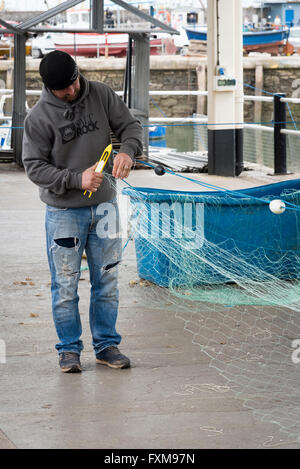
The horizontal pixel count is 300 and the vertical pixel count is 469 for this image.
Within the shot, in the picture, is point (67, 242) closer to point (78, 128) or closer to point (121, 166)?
point (121, 166)

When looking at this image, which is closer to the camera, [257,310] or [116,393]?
[116,393]

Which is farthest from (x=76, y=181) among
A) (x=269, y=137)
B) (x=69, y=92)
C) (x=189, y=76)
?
(x=189, y=76)

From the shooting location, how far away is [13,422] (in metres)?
3.93

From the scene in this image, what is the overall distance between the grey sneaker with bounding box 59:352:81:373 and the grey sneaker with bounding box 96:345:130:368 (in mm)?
157

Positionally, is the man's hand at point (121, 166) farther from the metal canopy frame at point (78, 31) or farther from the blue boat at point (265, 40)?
the blue boat at point (265, 40)

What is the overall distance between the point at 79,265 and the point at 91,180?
585 mm

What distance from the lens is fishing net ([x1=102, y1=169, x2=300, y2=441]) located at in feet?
18.7

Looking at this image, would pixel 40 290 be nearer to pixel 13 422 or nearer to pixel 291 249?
pixel 291 249

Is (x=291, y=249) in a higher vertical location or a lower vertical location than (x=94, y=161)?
lower

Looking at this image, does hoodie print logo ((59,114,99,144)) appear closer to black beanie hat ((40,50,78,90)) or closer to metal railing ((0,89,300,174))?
black beanie hat ((40,50,78,90))

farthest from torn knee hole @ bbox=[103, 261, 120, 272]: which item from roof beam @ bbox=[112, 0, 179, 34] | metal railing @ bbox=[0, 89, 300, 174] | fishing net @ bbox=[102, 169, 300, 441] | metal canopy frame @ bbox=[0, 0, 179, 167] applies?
roof beam @ bbox=[112, 0, 179, 34]

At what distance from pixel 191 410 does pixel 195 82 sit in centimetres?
3278
